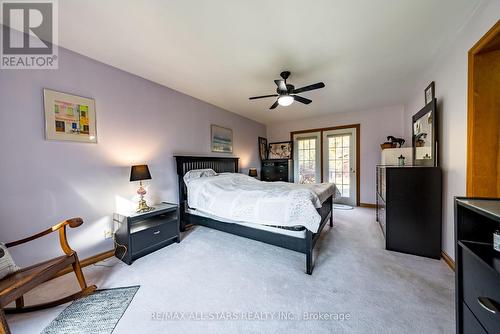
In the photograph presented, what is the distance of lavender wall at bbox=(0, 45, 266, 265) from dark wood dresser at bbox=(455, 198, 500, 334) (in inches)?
135

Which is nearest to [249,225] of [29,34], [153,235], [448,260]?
[153,235]

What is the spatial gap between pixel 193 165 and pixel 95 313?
247 centimetres

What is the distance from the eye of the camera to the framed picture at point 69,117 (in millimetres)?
2027

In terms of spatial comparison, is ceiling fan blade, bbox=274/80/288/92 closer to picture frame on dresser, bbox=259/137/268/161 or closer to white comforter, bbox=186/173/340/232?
white comforter, bbox=186/173/340/232

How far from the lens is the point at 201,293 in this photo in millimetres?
1723

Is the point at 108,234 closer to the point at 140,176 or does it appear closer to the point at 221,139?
the point at 140,176

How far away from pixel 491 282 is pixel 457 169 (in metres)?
1.70

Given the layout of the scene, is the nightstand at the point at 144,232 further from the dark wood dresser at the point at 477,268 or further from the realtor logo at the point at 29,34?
the dark wood dresser at the point at 477,268

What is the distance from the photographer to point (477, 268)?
87cm

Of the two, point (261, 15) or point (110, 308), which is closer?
point (110, 308)

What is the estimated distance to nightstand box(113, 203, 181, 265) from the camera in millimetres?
2262

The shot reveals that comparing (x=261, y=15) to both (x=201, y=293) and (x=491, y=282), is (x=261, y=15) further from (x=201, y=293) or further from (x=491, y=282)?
(x=201, y=293)

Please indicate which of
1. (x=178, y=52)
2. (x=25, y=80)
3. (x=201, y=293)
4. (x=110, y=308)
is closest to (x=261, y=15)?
(x=178, y=52)

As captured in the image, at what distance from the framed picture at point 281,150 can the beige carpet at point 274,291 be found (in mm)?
3603
